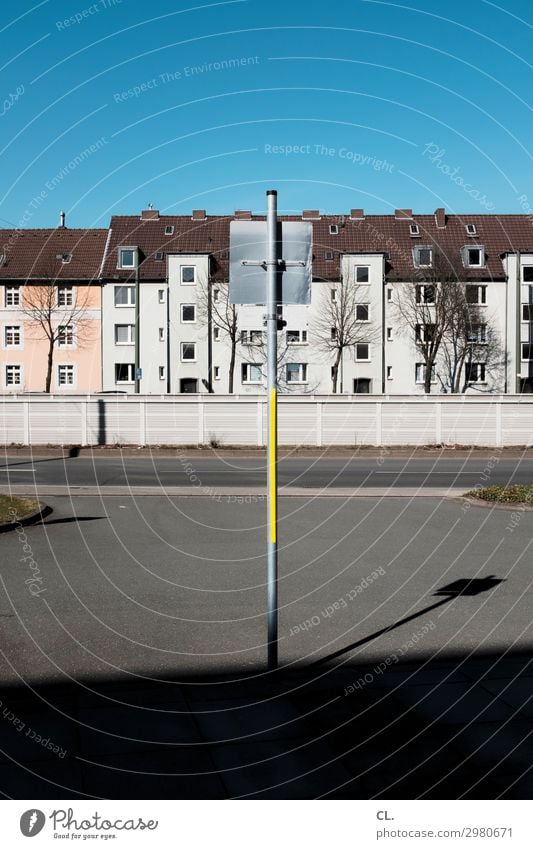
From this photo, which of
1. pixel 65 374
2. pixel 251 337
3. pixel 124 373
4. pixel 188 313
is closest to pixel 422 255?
pixel 251 337

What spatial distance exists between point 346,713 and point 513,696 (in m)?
1.23

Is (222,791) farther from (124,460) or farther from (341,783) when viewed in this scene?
(124,460)

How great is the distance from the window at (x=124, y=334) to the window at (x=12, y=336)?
6.23 meters

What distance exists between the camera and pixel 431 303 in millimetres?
53719

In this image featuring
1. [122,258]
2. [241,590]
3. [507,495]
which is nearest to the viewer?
[241,590]

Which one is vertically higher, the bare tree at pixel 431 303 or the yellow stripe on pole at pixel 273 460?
the bare tree at pixel 431 303

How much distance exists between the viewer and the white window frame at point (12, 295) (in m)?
59.8

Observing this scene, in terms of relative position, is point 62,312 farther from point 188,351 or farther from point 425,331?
point 425,331

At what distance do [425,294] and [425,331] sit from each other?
2.67 metres

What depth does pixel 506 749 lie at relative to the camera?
536 centimetres

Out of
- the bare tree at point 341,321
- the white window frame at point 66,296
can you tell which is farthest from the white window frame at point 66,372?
the bare tree at point 341,321

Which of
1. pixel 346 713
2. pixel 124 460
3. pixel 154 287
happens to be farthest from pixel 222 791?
pixel 154 287

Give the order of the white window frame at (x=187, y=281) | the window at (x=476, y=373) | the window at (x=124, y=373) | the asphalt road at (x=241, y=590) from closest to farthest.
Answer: the asphalt road at (x=241, y=590) < the window at (x=476, y=373) < the white window frame at (x=187, y=281) < the window at (x=124, y=373)

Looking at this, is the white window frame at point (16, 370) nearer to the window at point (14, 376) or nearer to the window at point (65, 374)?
the window at point (14, 376)
